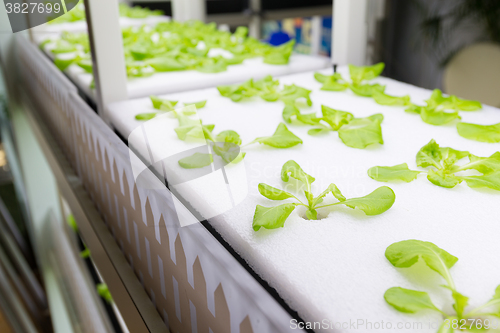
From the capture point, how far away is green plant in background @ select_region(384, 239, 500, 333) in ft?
0.99

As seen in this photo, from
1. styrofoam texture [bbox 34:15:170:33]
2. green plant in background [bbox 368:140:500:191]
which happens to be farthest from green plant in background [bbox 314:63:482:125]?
styrofoam texture [bbox 34:15:170:33]

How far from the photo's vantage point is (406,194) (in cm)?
49

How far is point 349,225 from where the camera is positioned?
0.43 metres

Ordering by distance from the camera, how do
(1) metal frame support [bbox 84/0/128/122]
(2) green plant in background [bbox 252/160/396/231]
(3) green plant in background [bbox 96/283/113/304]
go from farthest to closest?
(3) green plant in background [bbox 96/283/113/304], (1) metal frame support [bbox 84/0/128/122], (2) green plant in background [bbox 252/160/396/231]

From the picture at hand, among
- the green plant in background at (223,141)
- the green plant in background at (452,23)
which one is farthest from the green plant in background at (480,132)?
the green plant in background at (452,23)

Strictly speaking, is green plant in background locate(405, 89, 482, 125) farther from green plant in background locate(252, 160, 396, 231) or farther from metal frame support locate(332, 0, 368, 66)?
metal frame support locate(332, 0, 368, 66)

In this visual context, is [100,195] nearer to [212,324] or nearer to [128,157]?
[128,157]

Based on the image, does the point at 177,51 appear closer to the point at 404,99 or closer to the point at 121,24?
the point at 404,99

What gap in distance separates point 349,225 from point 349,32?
2.94 ft

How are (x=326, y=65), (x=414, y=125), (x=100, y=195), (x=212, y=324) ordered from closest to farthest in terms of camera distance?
(x=212, y=324)
(x=414, y=125)
(x=100, y=195)
(x=326, y=65)

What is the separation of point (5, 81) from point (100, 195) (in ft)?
4.69

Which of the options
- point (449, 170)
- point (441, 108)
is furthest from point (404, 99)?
point (449, 170)

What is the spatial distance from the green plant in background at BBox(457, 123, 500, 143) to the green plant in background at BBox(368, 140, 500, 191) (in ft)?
0.30

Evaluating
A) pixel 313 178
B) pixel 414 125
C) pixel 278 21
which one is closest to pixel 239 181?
pixel 313 178
